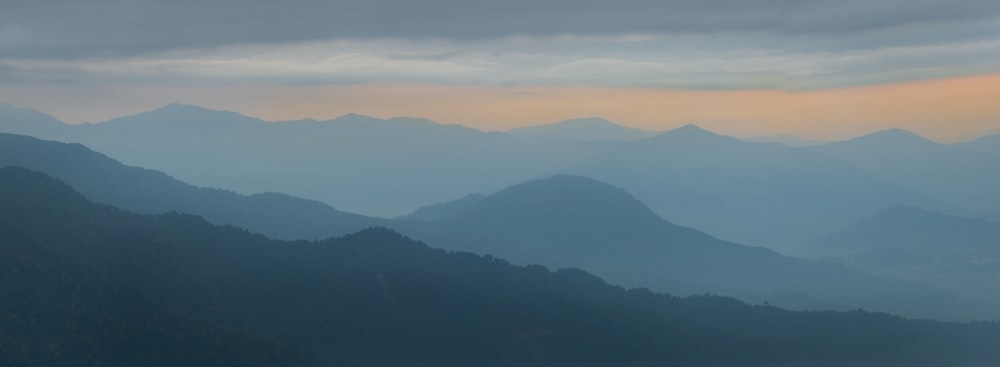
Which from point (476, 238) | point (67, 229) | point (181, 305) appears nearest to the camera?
point (181, 305)

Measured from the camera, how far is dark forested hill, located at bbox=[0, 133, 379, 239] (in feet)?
463

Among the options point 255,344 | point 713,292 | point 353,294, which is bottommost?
point 255,344

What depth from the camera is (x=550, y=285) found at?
386 ft

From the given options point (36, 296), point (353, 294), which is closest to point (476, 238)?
point (353, 294)

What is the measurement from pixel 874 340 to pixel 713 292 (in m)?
68.2

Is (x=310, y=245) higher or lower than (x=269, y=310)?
higher

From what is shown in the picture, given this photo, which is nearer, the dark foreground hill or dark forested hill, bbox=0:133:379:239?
the dark foreground hill

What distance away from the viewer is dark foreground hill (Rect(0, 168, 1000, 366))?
256ft

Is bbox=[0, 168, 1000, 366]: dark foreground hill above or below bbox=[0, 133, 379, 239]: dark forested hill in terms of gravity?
below

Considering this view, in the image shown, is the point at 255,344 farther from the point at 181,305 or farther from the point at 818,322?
the point at 818,322

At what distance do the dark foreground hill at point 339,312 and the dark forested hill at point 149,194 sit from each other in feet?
124

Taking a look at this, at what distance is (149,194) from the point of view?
493ft

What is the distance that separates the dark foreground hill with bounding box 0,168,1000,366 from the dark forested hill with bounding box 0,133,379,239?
37.8 meters

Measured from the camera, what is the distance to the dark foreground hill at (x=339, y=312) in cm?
7800
